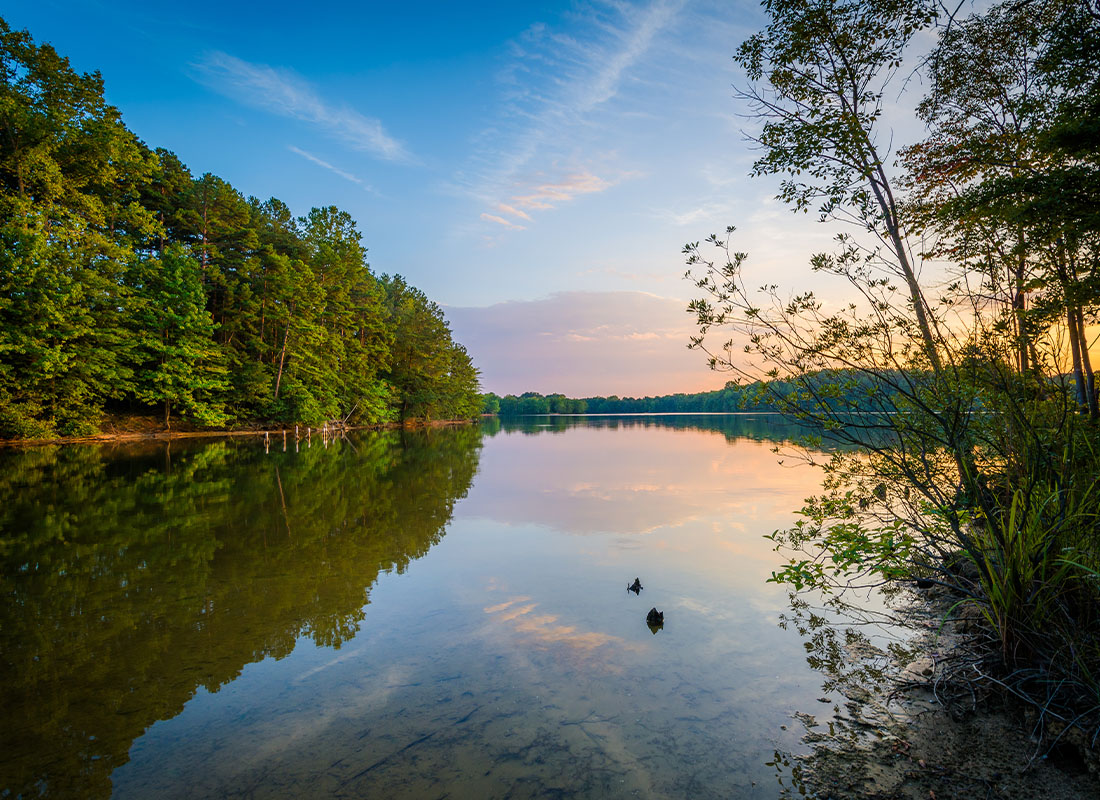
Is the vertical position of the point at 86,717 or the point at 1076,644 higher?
the point at 1076,644

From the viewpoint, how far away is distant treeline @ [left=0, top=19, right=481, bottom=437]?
2214 cm

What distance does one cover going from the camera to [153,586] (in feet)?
21.9

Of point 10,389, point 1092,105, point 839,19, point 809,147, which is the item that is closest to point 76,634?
point 809,147

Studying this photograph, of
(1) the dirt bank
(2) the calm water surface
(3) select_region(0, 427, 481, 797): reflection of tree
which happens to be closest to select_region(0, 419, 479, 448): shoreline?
(1) the dirt bank

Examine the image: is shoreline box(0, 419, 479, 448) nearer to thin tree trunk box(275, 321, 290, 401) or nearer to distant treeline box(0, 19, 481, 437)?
distant treeline box(0, 19, 481, 437)

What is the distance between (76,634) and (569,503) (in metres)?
9.80

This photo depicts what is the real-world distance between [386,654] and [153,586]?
13.5ft

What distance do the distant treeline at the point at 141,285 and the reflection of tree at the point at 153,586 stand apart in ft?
35.0

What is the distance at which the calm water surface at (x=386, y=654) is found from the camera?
3250 mm

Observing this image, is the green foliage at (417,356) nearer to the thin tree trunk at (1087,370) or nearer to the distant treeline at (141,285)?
the distant treeline at (141,285)

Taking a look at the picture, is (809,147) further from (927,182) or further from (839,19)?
(927,182)

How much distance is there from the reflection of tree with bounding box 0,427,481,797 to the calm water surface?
0.10ft

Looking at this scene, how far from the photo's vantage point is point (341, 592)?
6.69 metres

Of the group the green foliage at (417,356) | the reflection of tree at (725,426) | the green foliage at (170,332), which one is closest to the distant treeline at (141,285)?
the green foliage at (170,332)
